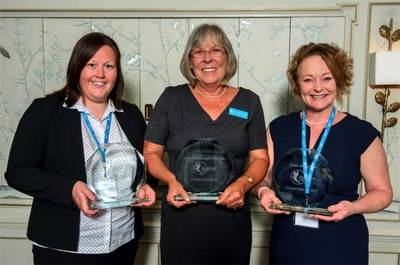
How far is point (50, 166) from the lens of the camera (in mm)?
1358

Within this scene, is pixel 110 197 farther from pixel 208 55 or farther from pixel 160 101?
pixel 208 55

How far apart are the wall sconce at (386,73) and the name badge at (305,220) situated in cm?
111

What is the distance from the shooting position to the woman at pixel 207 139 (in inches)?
54.4

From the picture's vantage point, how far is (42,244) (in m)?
1.35

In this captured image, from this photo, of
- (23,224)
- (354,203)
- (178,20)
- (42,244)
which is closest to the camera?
(354,203)

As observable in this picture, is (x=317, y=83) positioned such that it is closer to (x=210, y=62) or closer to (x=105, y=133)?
(x=210, y=62)

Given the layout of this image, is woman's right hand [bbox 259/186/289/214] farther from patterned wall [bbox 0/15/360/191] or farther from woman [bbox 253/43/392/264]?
patterned wall [bbox 0/15/360/191]

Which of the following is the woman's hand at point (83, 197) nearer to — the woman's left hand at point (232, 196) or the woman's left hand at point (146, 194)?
the woman's left hand at point (146, 194)

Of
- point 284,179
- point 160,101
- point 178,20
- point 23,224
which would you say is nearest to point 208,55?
point 160,101

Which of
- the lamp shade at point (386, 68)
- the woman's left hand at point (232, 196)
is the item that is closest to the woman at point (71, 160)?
the woman's left hand at point (232, 196)

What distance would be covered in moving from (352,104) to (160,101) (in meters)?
1.31

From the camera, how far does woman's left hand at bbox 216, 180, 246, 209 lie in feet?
4.17

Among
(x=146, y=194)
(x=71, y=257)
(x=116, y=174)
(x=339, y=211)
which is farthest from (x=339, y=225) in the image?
(x=71, y=257)

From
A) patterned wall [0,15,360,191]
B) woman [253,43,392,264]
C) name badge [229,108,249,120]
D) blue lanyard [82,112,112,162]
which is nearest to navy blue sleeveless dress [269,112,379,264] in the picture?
woman [253,43,392,264]
